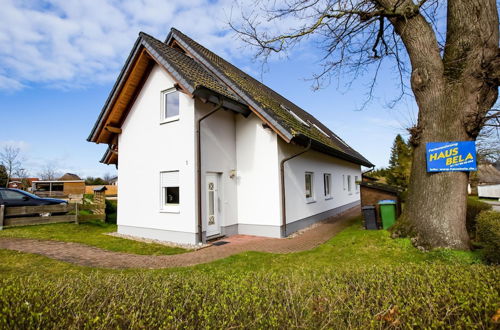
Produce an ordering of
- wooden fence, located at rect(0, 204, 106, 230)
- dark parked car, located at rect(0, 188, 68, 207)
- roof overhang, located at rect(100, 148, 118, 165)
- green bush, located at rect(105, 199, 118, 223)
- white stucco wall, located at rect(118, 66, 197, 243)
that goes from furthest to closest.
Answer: green bush, located at rect(105, 199, 118, 223) → roof overhang, located at rect(100, 148, 118, 165) → dark parked car, located at rect(0, 188, 68, 207) → wooden fence, located at rect(0, 204, 106, 230) → white stucco wall, located at rect(118, 66, 197, 243)

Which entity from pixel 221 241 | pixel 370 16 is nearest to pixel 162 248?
pixel 221 241

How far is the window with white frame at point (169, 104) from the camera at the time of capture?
409 inches

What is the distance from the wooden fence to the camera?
37.8 ft

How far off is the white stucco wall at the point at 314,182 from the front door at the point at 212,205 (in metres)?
2.60

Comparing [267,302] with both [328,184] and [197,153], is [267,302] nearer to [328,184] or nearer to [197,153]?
[197,153]

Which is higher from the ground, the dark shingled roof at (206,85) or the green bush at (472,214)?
the dark shingled roof at (206,85)

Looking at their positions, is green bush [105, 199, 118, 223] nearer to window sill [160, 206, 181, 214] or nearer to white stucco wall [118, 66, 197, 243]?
white stucco wall [118, 66, 197, 243]

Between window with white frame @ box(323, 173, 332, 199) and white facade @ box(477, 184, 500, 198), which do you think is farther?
white facade @ box(477, 184, 500, 198)

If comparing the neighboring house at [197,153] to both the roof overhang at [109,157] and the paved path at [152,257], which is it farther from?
the roof overhang at [109,157]

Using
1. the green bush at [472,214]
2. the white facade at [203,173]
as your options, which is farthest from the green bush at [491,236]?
the white facade at [203,173]

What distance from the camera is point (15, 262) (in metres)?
6.84

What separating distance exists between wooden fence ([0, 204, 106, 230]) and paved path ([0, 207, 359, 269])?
260 cm

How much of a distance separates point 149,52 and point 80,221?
28.9ft

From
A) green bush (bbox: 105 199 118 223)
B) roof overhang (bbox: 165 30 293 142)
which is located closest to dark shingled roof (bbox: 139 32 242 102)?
roof overhang (bbox: 165 30 293 142)
